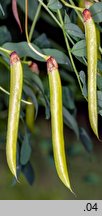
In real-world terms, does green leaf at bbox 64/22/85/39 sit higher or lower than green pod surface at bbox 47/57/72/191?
higher

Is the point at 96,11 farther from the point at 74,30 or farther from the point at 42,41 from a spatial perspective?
the point at 42,41

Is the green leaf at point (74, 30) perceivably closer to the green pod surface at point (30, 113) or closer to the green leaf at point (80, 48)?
the green leaf at point (80, 48)

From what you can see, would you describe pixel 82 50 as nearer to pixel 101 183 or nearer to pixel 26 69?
pixel 26 69

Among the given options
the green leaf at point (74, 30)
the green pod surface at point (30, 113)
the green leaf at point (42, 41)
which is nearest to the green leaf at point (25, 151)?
the green pod surface at point (30, 113)

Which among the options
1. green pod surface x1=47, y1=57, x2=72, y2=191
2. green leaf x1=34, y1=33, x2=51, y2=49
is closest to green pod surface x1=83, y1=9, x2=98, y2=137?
green pod surface x1=47, y1=57, x2=72, y2=191

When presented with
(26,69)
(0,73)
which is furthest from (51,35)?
(26,69)

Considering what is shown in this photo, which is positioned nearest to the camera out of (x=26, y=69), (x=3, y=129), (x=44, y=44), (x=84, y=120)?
(x=26, y=69)

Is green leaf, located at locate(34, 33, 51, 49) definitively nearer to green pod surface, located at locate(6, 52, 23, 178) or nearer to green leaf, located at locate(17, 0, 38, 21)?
green leaf, located at locate(17, 0, 38, 21)
